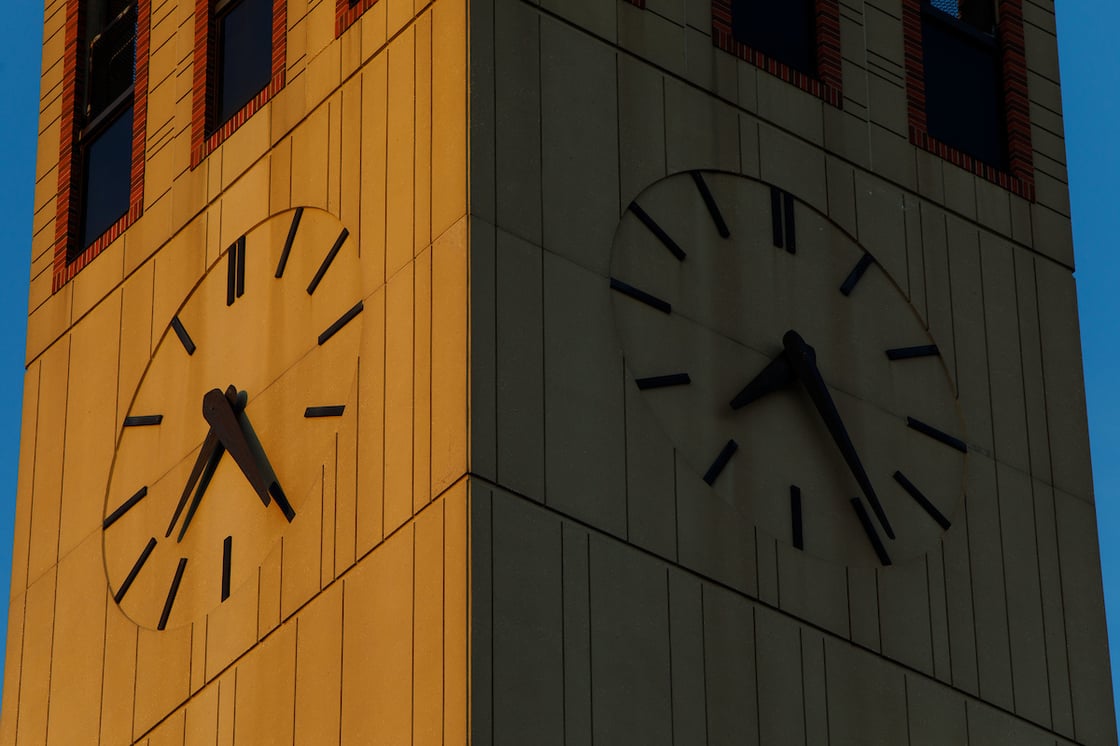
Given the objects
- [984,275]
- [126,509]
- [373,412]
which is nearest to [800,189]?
[984,275]

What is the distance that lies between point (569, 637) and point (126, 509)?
21.1ft

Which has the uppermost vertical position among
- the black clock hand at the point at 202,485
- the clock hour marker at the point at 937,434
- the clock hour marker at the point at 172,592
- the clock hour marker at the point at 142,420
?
the clock hour marker at the point at 142,420

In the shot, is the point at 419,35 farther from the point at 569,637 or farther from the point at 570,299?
the point at 569,637

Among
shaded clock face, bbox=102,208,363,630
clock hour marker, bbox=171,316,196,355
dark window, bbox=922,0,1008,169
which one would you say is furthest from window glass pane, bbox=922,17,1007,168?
clock hour marker, bbox=171,316,196,355

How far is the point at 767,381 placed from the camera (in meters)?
31.3

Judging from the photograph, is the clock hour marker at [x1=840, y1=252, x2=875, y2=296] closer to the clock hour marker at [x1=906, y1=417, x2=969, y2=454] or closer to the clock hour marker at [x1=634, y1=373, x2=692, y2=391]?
the clock hour marker at [x1=906, y1=417, x2=969, y2=454]

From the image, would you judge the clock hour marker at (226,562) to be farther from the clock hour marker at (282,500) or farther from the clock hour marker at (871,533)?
the clock hour marker at (871,533)

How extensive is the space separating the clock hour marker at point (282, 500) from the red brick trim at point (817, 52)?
6.21 meters

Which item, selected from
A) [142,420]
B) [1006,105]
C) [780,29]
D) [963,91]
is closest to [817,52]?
[780,29]

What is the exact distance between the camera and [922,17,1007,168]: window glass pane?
35.2 m

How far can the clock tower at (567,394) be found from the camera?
2930 centimetres

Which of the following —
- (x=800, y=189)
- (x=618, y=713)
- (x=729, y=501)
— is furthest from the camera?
(x=800, y=189)

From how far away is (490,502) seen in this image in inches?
1134

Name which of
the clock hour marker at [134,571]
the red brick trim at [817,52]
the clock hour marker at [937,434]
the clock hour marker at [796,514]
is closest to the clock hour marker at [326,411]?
the clock hour marker at [134,571]
